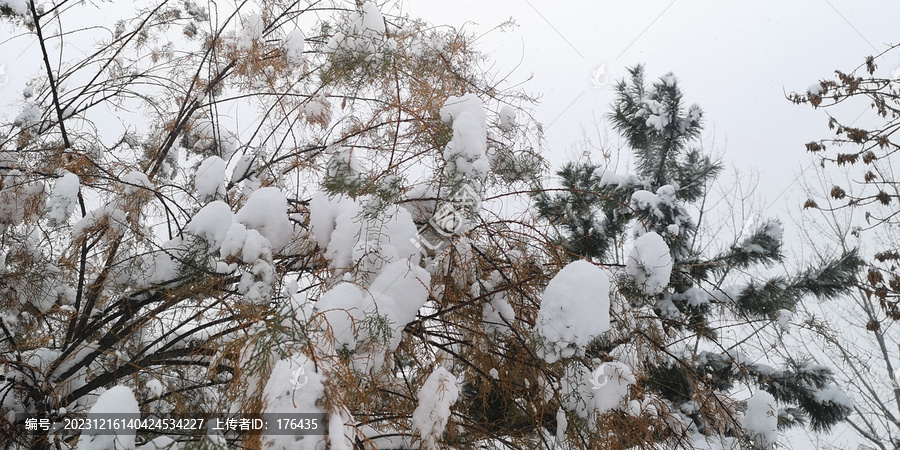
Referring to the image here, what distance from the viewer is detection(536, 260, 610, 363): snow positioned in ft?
4.46

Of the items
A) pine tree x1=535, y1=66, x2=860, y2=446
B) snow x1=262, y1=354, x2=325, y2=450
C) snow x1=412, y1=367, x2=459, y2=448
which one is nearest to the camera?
snow x1=262, y1=354, x2=325, y2=450

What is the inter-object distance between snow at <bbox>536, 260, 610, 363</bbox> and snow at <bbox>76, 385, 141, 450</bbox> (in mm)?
1067

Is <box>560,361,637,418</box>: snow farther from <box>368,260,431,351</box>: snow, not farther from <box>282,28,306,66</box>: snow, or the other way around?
<box>282,28,306,66</box>: snow

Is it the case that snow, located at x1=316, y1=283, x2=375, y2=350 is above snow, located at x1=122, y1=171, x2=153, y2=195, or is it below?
below

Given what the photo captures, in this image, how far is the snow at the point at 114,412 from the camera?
3.99ft

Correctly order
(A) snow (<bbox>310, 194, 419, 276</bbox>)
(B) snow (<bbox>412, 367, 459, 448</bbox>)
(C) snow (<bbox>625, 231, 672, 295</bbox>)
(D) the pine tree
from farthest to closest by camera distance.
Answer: (D) the pine tree → (C) snow (<bbox>625, 231, 672, 295</bbox>) → (A) snow (<bbox>310, 194, 419, 276</bbox>) → (B) snow (<bbox>412, 367, 459, 448</bbox>)

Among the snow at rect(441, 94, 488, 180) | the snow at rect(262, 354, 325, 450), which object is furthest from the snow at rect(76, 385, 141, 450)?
the snow at rect(441, 94, 488, 180)

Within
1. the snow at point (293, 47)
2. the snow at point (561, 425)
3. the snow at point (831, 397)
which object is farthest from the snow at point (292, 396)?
the snow at point (831, 397)

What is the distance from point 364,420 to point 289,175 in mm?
1366

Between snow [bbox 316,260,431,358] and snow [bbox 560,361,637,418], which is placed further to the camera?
snow [bbox 560,361,637,418]

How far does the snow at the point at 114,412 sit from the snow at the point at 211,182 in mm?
756

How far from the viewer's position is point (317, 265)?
1741mm

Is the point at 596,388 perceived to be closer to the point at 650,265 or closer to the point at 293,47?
the point at 650,265

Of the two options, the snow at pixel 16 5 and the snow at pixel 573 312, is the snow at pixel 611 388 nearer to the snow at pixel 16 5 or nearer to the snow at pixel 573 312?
the snow at pixel 573 312
